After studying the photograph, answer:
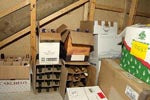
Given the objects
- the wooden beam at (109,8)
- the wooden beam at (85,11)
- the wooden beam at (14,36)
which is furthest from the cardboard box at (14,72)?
the wooden beam at (109,8)

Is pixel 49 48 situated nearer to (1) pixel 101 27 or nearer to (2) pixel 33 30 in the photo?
Result: (2) pixel 33 30

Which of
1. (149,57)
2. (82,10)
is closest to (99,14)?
(82,10)

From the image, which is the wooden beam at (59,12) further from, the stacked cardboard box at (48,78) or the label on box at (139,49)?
the label on box at (139,49)

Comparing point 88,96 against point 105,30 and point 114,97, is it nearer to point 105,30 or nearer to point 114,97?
point 114,97

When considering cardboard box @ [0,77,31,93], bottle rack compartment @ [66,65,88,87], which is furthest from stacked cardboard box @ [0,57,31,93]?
bottle rack compartment @ [66,65,88,87]

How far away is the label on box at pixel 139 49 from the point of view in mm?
1345

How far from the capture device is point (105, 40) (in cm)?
219

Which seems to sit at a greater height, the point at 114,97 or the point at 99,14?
the point at 99,14

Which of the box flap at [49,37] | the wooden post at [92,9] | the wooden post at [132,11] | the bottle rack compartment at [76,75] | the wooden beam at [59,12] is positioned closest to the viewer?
the box flap at [49,37]

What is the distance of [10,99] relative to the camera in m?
2.14

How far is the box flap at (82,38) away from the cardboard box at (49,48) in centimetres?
21

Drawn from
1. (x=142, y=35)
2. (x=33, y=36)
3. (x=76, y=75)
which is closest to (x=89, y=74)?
Answer: (x=76, y=75)

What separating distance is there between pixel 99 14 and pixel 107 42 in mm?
782

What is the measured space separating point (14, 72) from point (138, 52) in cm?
161
